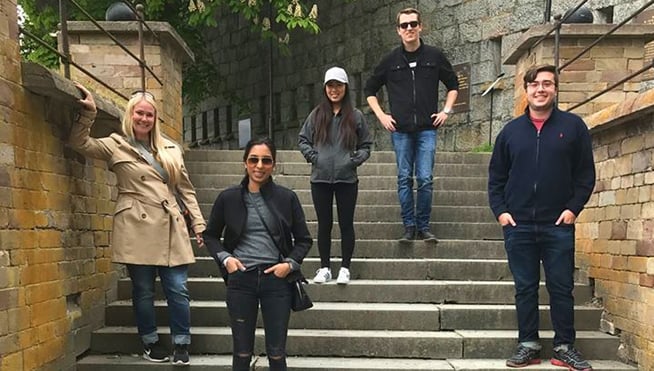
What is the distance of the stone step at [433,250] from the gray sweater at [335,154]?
3.07 ft

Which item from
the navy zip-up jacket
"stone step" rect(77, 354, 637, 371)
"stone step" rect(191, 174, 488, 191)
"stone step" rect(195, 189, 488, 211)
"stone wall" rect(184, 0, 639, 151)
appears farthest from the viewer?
"stone wall" rect(184, 0, 639, 151)

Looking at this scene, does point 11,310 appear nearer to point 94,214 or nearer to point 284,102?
point 94,214

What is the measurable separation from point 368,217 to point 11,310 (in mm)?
3170

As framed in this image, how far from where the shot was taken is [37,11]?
8758 mm

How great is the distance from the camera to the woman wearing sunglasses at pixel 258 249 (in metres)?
2.84

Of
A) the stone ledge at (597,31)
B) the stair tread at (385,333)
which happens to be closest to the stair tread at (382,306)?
the stair tread at (385,333)

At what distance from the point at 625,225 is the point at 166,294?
313 centimetres

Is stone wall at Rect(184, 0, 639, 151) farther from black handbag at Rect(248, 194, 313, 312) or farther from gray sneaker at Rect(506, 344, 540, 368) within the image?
Result: black handbag at Rect(248, 194, 313, 312)

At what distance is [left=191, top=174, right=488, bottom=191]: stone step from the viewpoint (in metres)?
5.68

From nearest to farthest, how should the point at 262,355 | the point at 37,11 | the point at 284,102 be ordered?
the point at 262,355 → the point at 37,11 → the point at 284,102

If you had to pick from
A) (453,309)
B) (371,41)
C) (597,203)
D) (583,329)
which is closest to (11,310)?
(453,309)

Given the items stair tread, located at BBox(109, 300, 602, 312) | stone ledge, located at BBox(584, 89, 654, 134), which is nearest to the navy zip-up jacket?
stone ledge, located at BBox(584, 89, 654, 134)

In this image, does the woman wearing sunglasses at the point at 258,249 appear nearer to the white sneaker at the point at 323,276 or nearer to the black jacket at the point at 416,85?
the white sneaker at the point at 323,276

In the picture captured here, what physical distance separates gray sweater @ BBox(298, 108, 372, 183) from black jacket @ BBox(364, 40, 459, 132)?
0.62 meters
